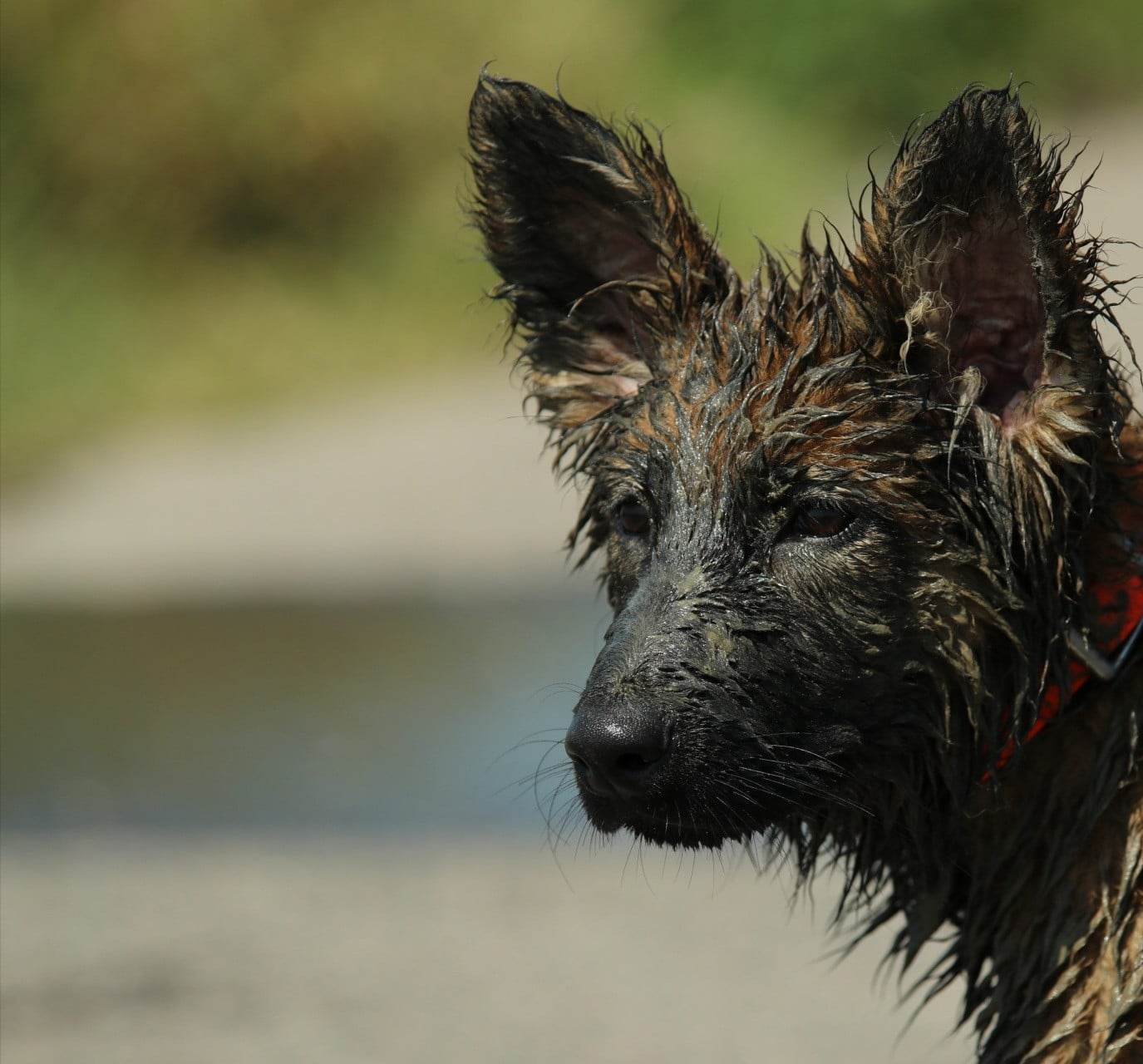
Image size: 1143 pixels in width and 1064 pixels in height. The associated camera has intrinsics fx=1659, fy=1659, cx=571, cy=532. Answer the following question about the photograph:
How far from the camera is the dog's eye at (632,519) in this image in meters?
3.93

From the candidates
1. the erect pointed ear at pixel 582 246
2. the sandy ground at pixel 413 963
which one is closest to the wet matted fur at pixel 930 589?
the erect pointed ear at pixel 582 246

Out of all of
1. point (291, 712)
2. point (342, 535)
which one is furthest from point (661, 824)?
point (342, 535)

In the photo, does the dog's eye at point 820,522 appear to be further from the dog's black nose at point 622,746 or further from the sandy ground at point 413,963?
the sandy ground at point 413,963

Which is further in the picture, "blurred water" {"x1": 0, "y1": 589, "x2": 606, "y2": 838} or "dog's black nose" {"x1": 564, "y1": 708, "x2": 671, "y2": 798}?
"blurred water" {"x1": 0, "y1": 589, "x2": 606, "y2": 838}

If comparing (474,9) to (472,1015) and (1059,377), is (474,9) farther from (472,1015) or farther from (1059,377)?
(1059,377)

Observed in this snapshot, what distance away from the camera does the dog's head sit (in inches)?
135

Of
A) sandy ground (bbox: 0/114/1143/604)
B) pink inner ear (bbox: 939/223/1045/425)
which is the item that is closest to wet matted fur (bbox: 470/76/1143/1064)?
pink inner ear (bbox: 939/223/1045/425)

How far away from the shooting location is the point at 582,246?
4379 millimetres

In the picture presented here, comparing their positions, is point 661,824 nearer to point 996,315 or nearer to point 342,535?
point 996,315

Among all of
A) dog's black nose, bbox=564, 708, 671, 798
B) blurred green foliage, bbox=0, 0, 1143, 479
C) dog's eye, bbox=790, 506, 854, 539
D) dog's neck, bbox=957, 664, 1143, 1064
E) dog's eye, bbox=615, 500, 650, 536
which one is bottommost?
dog's neck, bbox=957, 664, 1143, 1064

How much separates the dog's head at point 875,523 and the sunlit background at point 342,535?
1.29ft

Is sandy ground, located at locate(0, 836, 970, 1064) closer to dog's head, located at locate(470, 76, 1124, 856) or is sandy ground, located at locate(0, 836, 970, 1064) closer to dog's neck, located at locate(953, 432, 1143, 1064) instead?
dog's neck, located at locate(953, 432, 1143, 1064)

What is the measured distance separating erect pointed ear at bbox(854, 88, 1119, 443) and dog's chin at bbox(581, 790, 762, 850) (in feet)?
3.46

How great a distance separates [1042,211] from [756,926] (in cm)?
397
